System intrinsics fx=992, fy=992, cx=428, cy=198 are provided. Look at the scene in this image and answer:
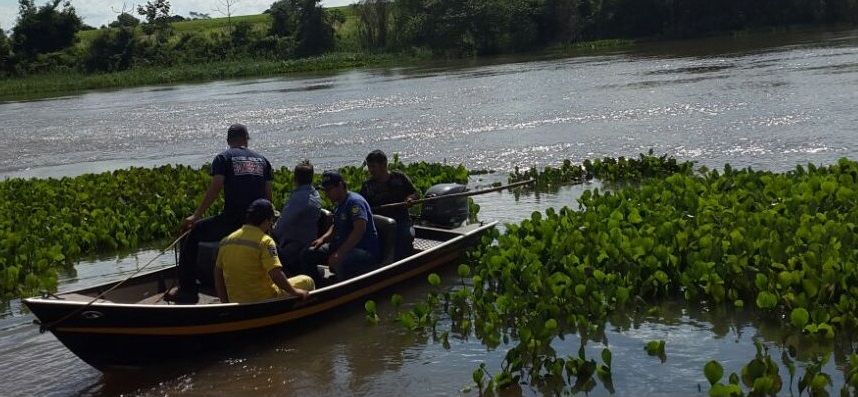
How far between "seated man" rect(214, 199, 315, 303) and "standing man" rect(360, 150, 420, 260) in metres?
1.85

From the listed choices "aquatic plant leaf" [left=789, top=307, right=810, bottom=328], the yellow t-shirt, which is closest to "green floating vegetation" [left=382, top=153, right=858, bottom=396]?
"aquatic plant leaf" [left=789, top=307, right=810, bottom=328]

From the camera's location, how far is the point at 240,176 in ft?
29.3

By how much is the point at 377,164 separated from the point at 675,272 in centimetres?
301

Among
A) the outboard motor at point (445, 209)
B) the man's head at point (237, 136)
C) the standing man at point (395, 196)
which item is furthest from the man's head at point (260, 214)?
the outboard motor at point (445, 209)

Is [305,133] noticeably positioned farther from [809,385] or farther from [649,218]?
[809,385]

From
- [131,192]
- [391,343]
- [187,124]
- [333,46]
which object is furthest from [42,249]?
[333,46]

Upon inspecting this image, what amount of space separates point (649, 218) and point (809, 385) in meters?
3.75

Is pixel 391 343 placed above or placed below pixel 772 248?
below

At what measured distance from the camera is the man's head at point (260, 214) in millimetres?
7418

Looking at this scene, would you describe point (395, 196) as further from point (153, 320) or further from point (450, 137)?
point (450, 137)

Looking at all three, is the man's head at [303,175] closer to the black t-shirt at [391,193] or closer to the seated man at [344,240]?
the seated man at [344,240]

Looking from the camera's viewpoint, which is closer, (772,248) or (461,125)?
(772,248)

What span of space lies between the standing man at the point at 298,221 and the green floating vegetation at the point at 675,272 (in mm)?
1448

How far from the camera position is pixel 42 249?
11.7 metres
